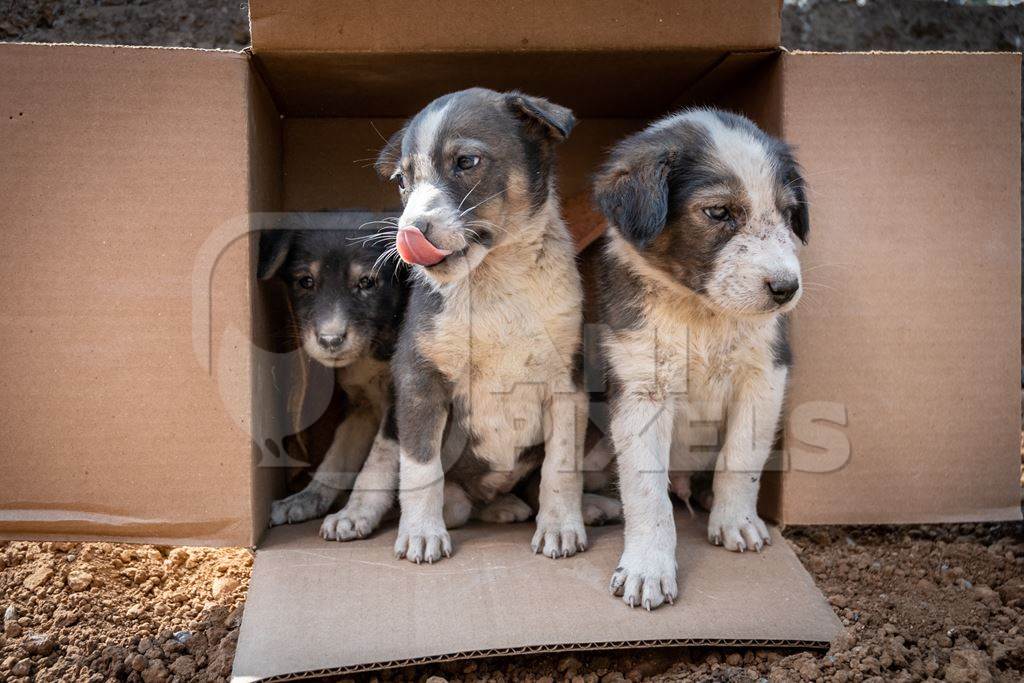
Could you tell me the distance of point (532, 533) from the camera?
12.0 ft

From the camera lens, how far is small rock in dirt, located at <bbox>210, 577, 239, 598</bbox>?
3.48 meters

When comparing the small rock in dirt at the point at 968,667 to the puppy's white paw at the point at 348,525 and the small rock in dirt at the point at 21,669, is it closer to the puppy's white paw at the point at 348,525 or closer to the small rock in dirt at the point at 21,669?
the puppy's white paw at the point at 348,525

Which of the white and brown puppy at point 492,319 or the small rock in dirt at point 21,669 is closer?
the small rock in dirt at point 21,669

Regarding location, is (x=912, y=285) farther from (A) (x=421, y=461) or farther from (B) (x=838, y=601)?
(A) (x=421, y=461)

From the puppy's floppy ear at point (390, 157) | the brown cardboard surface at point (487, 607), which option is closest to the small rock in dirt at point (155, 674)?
the brown cardboard surface at point (487, 607)

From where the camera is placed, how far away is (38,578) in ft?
11.2

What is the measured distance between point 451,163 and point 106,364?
1.51 metres

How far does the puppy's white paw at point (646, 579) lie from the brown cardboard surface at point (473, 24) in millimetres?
1954

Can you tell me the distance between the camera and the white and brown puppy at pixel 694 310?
3.03m

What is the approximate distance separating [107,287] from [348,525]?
132cm

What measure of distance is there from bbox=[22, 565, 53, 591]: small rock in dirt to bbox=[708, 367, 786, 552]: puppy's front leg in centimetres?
260

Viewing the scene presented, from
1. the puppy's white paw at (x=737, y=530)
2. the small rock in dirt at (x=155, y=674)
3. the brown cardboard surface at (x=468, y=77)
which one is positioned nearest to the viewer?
the small rock in dirt at (x=155, y=674)

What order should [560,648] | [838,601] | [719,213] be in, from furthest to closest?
[838,601] → [719,213] → [560,648]

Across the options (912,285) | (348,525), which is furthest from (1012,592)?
(348,525)
